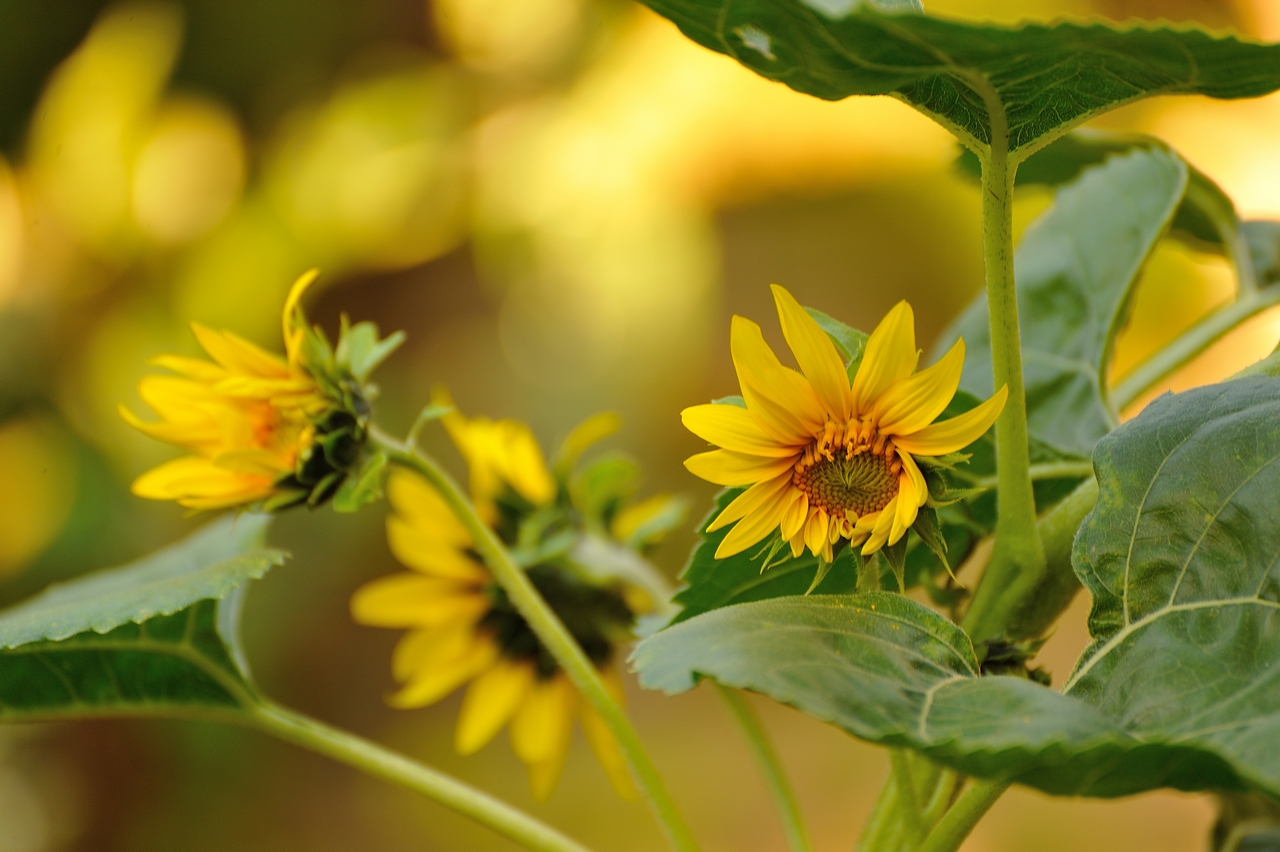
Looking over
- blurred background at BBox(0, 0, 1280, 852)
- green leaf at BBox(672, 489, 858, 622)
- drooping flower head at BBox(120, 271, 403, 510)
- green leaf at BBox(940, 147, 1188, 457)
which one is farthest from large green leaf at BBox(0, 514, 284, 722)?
blurred background at BBox(0, 0, 1280, 852)

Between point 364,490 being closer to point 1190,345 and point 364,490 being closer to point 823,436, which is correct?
point 823,436

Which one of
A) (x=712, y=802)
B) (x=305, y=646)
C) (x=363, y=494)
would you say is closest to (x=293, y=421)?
(x=363, y=494)

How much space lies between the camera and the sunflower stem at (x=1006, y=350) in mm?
202

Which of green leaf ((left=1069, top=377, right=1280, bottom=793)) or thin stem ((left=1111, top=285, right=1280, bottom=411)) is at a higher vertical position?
thin stem ((left=1111, top=285, right=1280, bottom=411))

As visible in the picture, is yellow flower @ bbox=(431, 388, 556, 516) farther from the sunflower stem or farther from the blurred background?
the blurred background

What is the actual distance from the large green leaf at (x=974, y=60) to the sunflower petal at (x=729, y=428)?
0.22 ft

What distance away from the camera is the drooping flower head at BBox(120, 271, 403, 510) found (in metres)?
0.29

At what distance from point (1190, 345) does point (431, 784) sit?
259mm

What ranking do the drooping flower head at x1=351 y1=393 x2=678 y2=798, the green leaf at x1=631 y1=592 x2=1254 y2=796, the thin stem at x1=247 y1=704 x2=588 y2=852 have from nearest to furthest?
the green leaf at x1=631 y1=592 x2=1254 y2=796 → the thin stem at x1=247 y1=704 x2=588 y2=852 → the drooping flower head at x1=351 y1=393 x2=678 y2=798

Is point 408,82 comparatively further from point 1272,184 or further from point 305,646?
point 1272,184

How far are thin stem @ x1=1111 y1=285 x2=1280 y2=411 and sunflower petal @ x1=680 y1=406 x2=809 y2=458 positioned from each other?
149 millimetres

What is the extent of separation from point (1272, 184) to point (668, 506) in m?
1.35

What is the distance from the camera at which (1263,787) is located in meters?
0.15

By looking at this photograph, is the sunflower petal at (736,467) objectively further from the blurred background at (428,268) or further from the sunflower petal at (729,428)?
the blurred background at (428,268)
